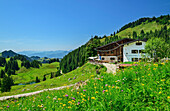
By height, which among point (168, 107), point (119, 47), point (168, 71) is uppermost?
point (119, 47)

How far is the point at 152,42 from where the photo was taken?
37625mm

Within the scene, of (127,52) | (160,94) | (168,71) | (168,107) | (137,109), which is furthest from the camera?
(127,52)

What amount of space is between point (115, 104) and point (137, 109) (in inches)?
27.4

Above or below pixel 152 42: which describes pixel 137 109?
below

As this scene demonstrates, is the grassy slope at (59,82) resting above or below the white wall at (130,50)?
below

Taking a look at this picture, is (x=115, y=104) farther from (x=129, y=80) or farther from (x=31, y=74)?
(x=31, y=74)

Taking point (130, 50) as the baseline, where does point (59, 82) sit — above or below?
below

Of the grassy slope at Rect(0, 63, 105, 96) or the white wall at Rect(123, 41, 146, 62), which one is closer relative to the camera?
the grassy slope at Rect(0, 63, 105, 96)

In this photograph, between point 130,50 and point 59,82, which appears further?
point 130,50

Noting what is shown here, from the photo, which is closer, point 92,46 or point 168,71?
point 168,71

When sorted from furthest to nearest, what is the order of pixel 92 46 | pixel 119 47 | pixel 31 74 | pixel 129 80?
pixel 31 74, pixel 92 46, pixel 119 47, pixel 129 80

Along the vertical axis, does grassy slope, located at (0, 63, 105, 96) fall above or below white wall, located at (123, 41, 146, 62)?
below

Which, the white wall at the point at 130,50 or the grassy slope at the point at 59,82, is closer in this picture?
the grassy slope at the point at 59,82

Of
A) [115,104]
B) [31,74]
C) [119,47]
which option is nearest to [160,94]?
[115,104]
